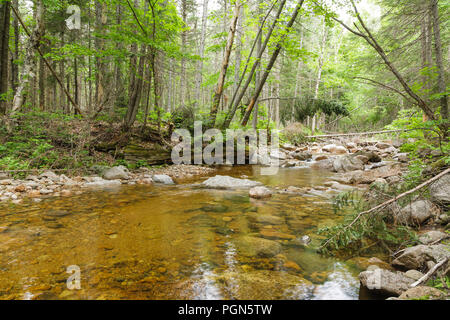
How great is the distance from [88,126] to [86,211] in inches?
186

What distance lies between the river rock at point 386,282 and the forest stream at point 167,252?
0.14 metres

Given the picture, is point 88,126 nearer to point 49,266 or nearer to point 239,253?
point 49,266

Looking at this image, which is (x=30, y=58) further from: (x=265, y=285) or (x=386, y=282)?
(x=386, y=282)

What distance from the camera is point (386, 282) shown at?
1.83 metres

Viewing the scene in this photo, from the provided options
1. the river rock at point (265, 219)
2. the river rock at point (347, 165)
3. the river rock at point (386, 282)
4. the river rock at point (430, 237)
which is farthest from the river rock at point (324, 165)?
the river rock at point (386, 282)

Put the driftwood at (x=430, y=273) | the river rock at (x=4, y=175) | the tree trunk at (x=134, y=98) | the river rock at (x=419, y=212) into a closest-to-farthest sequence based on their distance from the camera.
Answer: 1. the driftwood at (x=430, y=273)
2. the river rock at (x=419, y=212)
3. the river rock at (x=4, y=175)
4. the tree trunk at (x=134, y=98)

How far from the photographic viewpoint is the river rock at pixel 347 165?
965 cm

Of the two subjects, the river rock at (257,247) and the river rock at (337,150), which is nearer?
the river rock at (257,247)

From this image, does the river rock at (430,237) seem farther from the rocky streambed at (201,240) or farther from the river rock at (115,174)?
the river rock at (115,174)

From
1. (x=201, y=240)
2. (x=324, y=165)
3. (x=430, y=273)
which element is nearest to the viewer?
(x=430, y=273)

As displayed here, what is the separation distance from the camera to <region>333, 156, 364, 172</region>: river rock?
380 inches

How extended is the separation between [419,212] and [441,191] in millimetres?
490

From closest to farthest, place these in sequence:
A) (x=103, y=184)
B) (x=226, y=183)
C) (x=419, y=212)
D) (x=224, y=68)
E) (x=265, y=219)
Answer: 1. (x=419, y=212)
2. (x=265, y=219)
3. (x=103, y=184)
4. (x=226, y=183)
5. (x=224, y=68)

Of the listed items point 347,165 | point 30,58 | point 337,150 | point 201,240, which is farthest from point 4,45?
point 337,150
